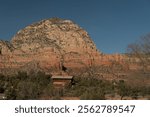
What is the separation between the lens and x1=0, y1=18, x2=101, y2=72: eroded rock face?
283ft

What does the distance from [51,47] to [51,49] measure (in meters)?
4.75

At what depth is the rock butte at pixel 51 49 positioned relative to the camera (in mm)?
84781

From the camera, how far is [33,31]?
106312mm

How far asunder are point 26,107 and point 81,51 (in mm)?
101417

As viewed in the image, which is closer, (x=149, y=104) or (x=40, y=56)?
(x=149, y=104)

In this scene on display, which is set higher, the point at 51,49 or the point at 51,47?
the point at 51,47

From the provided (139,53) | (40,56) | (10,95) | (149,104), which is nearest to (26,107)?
(149,104)

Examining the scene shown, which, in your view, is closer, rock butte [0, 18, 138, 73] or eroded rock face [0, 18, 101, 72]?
rock butte [0, 18, 138, 73]

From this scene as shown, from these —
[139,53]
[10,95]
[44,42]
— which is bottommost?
[10,95]

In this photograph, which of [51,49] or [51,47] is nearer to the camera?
[51,49]

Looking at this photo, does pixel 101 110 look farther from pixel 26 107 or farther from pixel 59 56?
pixel 59 56

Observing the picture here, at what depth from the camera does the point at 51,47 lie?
102 meters

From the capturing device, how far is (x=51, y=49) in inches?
3834

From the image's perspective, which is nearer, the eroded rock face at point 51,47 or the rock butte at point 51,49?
the rock butte at point 51,49
